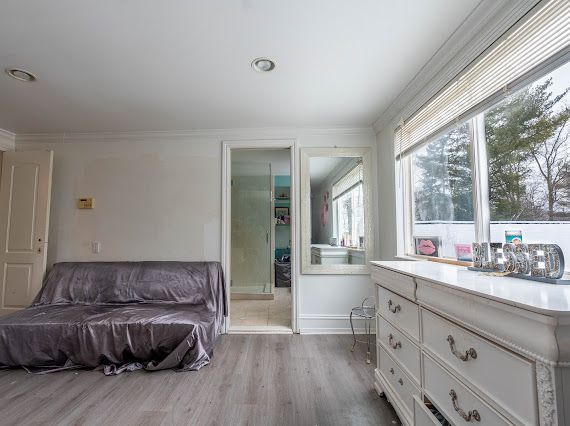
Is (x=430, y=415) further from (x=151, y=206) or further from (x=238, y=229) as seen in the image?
(x=238, y=229)

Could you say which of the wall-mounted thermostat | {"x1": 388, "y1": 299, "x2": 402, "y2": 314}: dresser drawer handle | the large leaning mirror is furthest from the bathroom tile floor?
the wall-mounted thermostat

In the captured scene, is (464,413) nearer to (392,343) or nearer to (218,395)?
(392,343)

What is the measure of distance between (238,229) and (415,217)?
3.05 metres

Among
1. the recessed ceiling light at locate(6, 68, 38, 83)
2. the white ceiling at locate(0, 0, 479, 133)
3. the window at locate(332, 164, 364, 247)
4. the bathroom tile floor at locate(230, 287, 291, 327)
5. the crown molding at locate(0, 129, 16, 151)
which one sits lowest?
the bathroom tile floor at locate(230, 287, 291, 327)

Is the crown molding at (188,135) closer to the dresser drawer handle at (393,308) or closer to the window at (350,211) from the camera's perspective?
the window at (350,211)

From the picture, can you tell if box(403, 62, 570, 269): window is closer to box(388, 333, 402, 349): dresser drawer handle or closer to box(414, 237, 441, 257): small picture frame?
box(414, 237, 441, 257): small picture frame

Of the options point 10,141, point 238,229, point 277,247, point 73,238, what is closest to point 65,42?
point 73,238

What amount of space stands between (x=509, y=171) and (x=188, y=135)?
120 inches

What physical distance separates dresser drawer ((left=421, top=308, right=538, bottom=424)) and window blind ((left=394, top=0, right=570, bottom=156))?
4.11ft

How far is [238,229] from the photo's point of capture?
4.84 m

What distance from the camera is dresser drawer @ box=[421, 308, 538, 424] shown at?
0.79 m

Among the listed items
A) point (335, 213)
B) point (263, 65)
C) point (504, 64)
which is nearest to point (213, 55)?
point (263, 65)

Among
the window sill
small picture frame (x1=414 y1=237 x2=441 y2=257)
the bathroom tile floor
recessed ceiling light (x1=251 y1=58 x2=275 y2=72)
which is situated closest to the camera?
the window sill

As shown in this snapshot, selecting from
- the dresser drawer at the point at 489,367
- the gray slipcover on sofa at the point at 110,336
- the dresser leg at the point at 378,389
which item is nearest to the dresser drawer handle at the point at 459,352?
the dresser drawer at the point at 489,367
